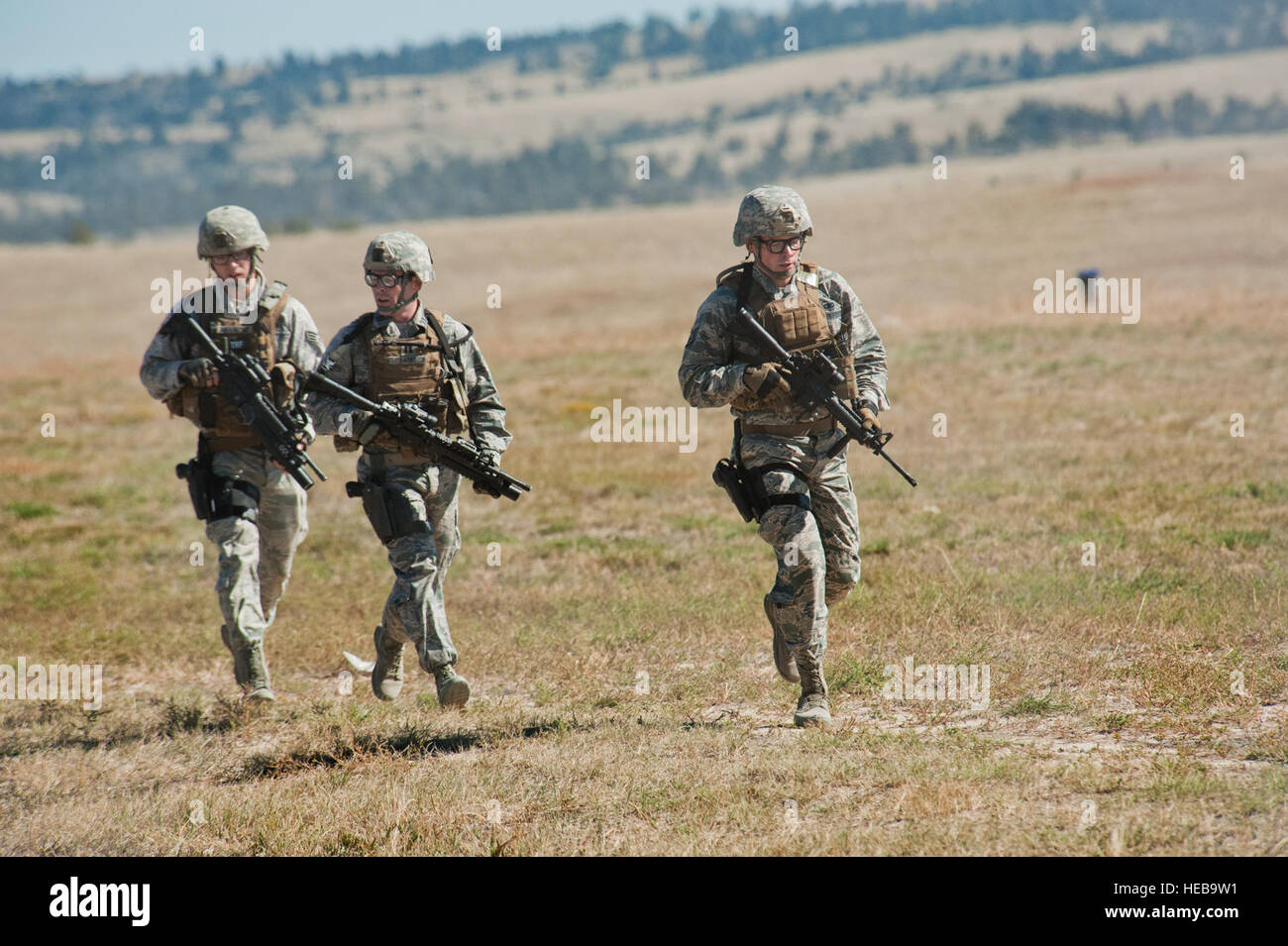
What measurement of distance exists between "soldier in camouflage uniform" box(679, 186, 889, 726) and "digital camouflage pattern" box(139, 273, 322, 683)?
2.42m

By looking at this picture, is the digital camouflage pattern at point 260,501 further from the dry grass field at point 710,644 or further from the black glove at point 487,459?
the black glove at point 487,459

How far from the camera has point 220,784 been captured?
21.1 feet

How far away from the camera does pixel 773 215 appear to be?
6.49m

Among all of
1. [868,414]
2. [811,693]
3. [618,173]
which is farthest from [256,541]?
[618,173]

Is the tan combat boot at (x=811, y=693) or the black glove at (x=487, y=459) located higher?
the black glove at (x=487, y=459)

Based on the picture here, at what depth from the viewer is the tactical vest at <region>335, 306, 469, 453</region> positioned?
22.6 ft

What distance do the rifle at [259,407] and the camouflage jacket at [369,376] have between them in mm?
453

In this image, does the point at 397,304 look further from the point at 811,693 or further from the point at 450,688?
the point at 811,693

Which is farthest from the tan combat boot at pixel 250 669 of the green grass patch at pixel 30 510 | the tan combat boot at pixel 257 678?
the green grass patch at pixel 30 510

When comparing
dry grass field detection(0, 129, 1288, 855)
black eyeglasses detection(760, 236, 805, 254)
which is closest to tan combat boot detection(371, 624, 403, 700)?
dry grass field detection(0, 129, 1288, 855)

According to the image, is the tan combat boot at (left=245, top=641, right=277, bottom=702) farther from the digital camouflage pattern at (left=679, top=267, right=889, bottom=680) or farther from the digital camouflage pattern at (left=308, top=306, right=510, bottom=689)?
the digital camouflage pattern at (left=679, top=267, right=889, bottom=680)

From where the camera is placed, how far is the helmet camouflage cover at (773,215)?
649 cm
